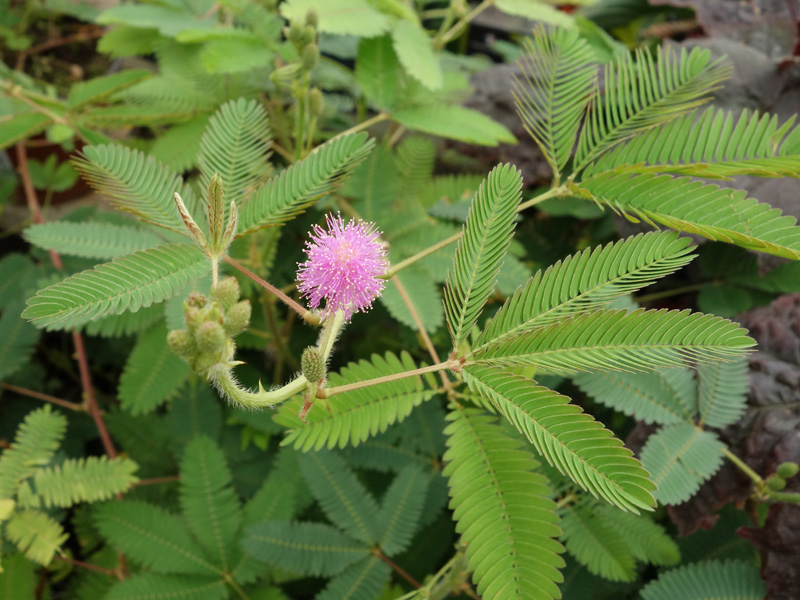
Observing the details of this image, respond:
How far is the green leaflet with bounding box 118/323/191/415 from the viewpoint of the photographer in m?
1.56

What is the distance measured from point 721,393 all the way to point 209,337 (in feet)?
3.94

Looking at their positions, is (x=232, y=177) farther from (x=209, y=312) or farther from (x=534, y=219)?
(x=534, y=219)

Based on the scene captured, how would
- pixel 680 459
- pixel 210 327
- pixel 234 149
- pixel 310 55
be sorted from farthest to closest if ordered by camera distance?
pixel 310 55 < pixel 680 459 < pixel 234 149 < pixel 210 327

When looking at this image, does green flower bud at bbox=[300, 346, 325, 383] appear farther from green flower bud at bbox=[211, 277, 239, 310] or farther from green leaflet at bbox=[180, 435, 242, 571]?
green leaflet at bbox=[180, 435, 242, 571]

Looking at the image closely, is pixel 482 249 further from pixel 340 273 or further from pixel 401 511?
pixel 401 511

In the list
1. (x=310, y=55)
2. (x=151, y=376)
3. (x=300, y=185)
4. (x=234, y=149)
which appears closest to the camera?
(x=300, y=185)

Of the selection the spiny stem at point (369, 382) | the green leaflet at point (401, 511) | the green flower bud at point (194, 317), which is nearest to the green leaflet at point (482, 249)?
the spiny stem at point (369, 382)

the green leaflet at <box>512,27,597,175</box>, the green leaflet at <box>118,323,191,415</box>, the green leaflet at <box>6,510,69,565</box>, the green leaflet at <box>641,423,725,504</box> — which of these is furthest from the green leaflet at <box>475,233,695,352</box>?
the green leaflet at <box>6,510,69,565</box>

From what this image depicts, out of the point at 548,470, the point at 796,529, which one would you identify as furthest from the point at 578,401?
the point at 796,529

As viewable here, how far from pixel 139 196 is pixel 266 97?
3.89ft

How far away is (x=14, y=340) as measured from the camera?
1.79m

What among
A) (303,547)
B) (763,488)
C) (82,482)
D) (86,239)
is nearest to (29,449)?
(82,482)

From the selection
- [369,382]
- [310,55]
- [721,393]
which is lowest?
[721,393]

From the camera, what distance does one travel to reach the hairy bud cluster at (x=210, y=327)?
76 cm
